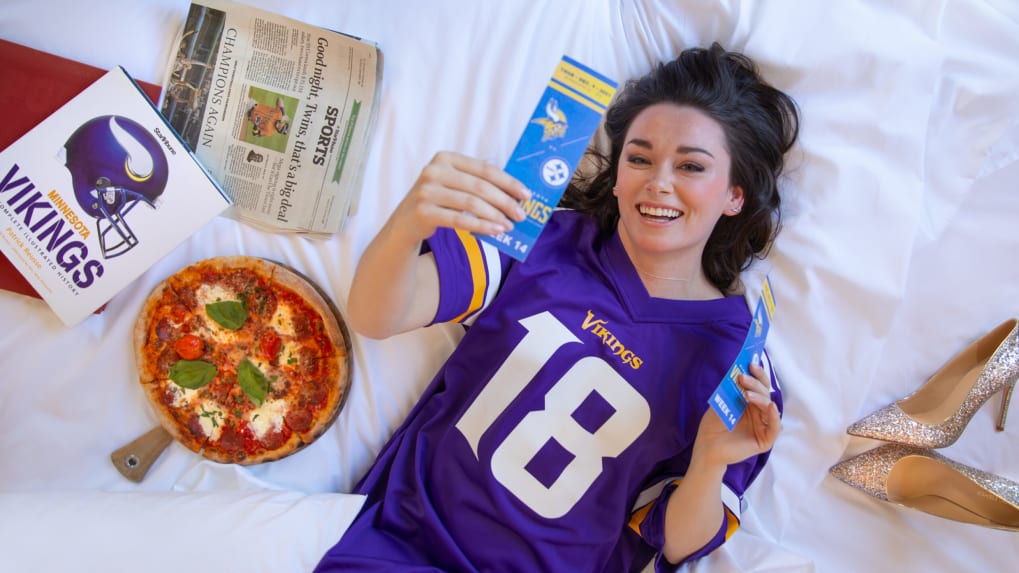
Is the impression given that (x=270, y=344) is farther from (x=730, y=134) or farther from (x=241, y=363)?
(x=730, y=134)

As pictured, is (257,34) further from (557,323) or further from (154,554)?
(154,554)

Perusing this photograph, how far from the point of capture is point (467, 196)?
86 cm

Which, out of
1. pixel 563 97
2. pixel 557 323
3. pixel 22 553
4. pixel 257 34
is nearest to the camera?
pixel 563 97

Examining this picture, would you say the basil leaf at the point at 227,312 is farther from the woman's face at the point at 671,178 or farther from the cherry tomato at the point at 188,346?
the woman's face at the point at 671,178

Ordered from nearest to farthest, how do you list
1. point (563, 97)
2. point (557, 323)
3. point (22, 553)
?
point (563, 97) < point (22, 553) < point (557, 323)

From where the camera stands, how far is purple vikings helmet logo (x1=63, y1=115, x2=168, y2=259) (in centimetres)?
126

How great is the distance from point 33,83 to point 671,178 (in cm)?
110

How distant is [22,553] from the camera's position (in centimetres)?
103

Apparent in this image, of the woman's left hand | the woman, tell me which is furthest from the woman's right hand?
the woman's left hand

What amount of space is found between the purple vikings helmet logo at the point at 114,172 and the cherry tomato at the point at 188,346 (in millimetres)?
188

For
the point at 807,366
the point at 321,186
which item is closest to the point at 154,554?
the point at 321,186

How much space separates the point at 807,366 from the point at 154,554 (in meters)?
1.08

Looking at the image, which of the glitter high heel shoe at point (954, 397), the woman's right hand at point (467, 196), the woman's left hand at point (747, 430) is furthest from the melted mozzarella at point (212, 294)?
the glitter high heel shoe at point (954, 397)

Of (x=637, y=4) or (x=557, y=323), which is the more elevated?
(x=637, y=4)
